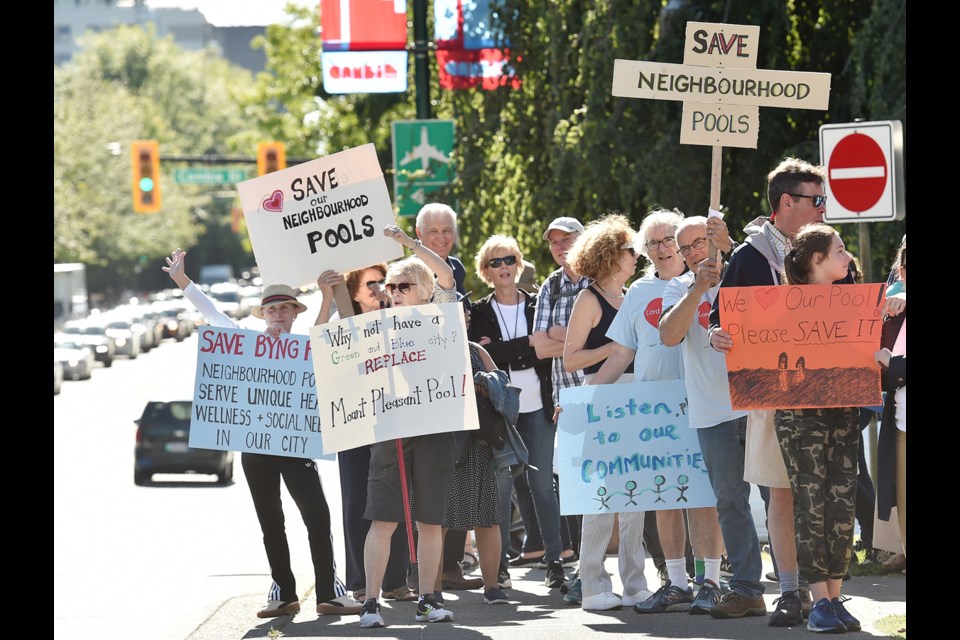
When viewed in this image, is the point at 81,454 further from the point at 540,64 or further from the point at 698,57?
the point at 698,57

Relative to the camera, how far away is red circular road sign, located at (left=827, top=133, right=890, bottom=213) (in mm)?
10664

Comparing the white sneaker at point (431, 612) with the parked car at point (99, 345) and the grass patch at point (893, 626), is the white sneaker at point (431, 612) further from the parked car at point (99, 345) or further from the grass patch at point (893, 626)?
the parked car at point (99, 345)

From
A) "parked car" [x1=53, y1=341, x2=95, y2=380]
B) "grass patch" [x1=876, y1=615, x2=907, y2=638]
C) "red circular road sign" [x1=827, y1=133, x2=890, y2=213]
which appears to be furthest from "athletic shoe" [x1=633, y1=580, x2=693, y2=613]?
"parked car" [x1=53, y1=341, x2=95, y2=380]

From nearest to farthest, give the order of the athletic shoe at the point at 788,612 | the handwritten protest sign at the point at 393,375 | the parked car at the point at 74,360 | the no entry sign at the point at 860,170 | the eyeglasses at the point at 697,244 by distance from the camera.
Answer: the athletic shoe at the point at 788,612 → the eyeglasses at the point at 697,244 → the handwritten protest sign at the point at 393,375 → the no entry sign at the point at 860,170 → the parked car at the point at 74,360

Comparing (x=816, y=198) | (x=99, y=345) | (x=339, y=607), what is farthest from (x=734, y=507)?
(x=99, y=345)

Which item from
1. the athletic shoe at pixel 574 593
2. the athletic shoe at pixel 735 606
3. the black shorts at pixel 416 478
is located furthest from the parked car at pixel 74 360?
the athletic shoe at pixel 735 606

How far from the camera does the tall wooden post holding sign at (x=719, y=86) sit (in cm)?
771

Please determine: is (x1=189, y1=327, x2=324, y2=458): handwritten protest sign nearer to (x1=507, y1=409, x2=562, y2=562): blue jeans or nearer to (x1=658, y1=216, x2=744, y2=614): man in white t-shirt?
(x1=507, y1=409, x2=562, y2=562): blue jeans

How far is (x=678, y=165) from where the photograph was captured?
579 inches

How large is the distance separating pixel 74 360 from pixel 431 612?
44.1m

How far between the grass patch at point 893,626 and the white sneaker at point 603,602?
1316 millimetres

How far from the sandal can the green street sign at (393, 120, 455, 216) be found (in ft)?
28.6
